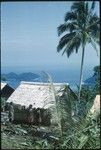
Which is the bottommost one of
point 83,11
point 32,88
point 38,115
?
point 38,115

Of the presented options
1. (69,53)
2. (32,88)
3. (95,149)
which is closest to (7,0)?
(95,149)

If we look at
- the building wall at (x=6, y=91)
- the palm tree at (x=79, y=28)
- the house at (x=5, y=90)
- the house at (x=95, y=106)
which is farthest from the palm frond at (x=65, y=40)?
the house at (x=95, y=106)

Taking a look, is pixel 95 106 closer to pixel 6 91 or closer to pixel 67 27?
pixel 67 27

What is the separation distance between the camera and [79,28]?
25.9 meters

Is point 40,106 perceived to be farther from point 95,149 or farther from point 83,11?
point 95,149

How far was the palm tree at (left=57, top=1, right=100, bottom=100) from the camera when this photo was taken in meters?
25.6

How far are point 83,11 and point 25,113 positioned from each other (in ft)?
26.6

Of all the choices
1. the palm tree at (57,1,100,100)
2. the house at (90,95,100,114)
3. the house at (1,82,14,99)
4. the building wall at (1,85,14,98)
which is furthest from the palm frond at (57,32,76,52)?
the house at (90,95,100,114)

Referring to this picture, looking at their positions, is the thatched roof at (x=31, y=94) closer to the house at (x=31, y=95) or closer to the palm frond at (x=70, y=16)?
the house at (x=31, y=95)

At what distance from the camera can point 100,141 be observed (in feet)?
22.0

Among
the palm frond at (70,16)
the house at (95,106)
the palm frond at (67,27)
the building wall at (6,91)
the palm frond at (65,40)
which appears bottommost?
the house at (95,106)

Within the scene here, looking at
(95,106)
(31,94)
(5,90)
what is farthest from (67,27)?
(95,106)

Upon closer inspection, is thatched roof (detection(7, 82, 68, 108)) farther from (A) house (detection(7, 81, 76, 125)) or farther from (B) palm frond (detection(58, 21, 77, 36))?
(B) palm frond (detection(58, 21, 77, 36))

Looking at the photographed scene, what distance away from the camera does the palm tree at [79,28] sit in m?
25.6
